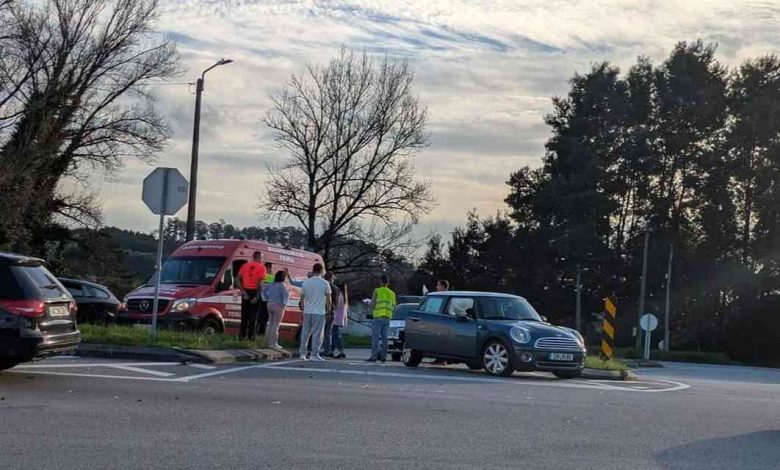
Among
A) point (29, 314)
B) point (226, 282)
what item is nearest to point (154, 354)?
point (29, 314)

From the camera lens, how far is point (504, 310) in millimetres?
18406

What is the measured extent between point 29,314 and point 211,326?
1047 centimetres

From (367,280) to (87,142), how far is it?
51.5 feet

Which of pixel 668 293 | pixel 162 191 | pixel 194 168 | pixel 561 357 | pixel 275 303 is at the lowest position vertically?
pixel 561 357

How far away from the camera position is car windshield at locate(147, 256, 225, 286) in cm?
2292

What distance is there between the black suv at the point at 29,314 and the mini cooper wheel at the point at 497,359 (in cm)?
743

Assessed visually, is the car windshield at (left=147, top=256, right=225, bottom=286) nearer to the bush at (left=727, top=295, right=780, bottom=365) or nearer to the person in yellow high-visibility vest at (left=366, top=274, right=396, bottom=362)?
the person in yellow high-visibility vest at (left=366, top=274, right=396, bottom=362)

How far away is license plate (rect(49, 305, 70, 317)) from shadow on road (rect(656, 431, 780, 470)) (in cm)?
735

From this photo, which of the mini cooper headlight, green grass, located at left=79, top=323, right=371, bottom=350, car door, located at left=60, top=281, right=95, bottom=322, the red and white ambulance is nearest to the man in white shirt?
green grass, located at left=79, top=323, right=371, bottom=350

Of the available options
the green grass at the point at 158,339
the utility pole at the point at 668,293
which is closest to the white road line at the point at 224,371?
the green grass at the point at 158,339

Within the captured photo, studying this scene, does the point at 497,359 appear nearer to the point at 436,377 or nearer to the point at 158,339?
the point at 436,377

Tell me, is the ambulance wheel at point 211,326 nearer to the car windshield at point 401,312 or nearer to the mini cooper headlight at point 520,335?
the car windshield at point 401,312

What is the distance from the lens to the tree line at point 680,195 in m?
61.6

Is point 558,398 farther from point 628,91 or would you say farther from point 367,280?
point 628,91
